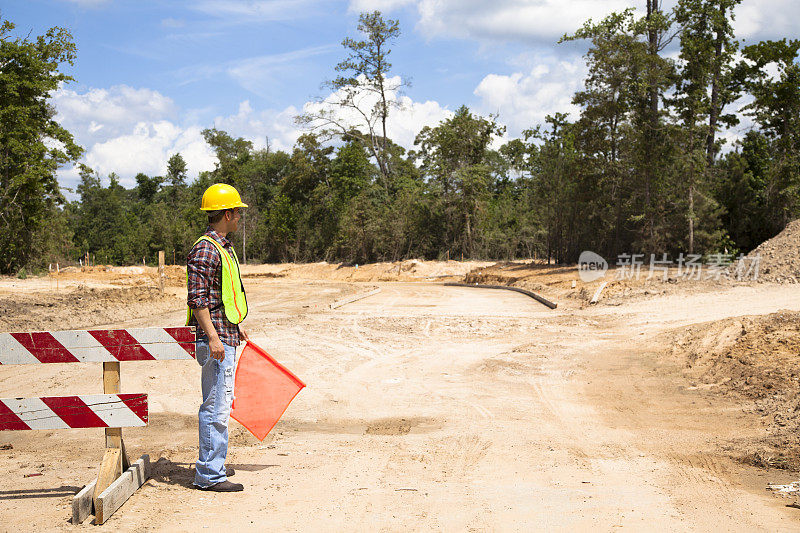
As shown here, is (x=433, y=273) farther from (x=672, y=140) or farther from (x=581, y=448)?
(x=581, y=448)

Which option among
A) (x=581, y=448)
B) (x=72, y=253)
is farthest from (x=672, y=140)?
(x=72, y=253)

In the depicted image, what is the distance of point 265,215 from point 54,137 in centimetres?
2853

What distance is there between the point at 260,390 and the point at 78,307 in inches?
675

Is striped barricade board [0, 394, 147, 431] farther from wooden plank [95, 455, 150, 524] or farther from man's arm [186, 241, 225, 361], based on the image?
man's arm [186, 241, 225, 361]

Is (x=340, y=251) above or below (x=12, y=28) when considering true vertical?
below

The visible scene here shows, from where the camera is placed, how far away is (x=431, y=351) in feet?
38.5

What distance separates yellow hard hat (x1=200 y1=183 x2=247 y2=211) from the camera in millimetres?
4648

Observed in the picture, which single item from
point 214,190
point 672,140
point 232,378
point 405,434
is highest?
point 672,140

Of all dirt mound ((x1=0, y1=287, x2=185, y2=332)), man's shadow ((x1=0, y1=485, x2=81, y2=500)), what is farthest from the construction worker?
dirt mound ((x1=0, y1=287, x2=185, y2=332))

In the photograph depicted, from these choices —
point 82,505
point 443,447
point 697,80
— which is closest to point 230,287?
point 82,505

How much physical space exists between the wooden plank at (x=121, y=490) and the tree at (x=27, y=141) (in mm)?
30715

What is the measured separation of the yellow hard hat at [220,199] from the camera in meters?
4.65

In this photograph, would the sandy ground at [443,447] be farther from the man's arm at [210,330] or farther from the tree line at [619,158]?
the tree line at [619,158]

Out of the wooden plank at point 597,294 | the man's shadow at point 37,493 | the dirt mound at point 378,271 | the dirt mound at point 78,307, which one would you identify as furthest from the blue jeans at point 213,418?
the dirt mound at point 378,271
